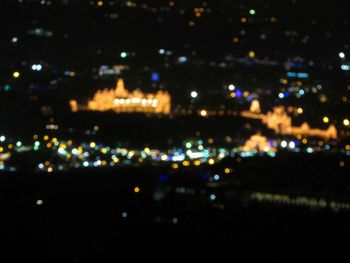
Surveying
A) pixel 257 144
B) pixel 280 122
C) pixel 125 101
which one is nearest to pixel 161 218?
pixel 257 144

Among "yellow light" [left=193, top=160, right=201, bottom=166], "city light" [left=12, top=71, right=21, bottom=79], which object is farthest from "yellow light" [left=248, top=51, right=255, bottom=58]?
"city light" [left=12, top=71, right=21, bottom=79]

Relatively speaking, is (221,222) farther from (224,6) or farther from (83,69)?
(224,6)

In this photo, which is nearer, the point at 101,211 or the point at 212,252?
the point at 212,252

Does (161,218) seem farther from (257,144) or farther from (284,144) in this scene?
(284,144)

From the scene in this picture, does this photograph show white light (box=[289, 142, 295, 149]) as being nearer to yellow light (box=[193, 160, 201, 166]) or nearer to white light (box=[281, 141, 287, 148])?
white light (box=[281, 141, 287, 148])

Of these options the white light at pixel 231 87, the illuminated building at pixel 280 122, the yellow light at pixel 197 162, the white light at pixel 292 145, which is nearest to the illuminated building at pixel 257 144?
the white light at pixel 292 145

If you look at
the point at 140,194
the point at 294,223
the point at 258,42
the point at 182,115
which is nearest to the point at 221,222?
the point at 294,223

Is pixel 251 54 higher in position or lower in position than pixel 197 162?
higher

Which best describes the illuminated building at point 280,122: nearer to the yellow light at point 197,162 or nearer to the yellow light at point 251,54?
the yellow light at point 251,54
